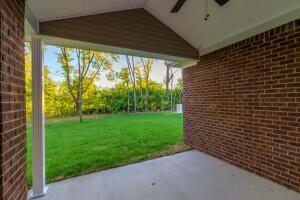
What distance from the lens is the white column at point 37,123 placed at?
2.16 metres

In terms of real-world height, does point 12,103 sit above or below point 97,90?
below

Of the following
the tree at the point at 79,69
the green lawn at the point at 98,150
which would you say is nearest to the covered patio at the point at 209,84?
the green lawn at the point at 98,150

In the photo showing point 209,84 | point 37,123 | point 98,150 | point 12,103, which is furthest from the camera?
point 98,150

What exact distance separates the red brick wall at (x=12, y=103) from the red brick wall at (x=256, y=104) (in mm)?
3188

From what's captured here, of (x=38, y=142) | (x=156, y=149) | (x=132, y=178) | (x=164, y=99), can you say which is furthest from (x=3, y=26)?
(x=164, y=99)

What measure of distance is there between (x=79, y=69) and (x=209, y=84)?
771 centimetres

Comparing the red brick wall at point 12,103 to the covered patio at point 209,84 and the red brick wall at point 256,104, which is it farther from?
the red brick wall at point 256,104

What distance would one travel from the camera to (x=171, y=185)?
2.42 m

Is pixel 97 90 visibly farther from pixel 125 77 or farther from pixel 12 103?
pixel 12 103

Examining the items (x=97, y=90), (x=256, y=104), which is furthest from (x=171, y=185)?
(x=97, y=90)

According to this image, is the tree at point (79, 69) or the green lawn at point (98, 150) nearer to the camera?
the green lawn at point (98, 150)

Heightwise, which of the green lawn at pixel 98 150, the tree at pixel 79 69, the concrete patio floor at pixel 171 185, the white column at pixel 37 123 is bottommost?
the concrete patio floor at pixel 171 185

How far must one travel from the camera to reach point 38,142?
2205mm

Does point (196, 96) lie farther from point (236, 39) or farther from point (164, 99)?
point (164, 99)
